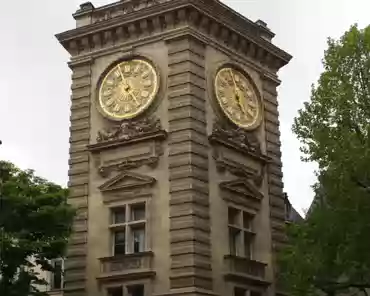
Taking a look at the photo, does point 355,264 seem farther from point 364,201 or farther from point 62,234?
point 62,234

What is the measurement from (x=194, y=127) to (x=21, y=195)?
24.8 feet

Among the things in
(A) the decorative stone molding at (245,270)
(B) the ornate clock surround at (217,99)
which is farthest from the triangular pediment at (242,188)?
(A) the decorative stone molding at (245,270)

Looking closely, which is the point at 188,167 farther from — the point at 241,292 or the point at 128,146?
the point at 241,292

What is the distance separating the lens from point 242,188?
3412cm

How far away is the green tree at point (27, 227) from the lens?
28859 millimetres

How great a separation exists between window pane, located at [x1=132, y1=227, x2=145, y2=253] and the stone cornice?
870 cm

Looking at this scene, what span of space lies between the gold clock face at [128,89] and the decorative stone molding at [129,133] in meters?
0.54

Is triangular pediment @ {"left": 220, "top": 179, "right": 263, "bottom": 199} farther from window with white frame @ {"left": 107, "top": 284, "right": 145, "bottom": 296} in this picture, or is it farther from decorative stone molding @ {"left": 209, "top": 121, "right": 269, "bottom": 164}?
window with white frame @ {"left": 107, "top": 284, "right": 145, "bottom": 296}

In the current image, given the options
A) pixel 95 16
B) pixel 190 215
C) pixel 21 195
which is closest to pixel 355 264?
pixel 190 215

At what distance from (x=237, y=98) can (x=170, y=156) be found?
17.6 ft

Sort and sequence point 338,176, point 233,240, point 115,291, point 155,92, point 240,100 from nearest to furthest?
point 338,176 < point 115,291 < point 155,92 < point 233,240 < point 240,100

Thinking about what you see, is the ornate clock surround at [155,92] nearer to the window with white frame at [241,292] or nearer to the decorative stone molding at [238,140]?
the decorative stone molding at [238,140]

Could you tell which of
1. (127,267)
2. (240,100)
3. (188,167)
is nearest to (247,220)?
(188,167)

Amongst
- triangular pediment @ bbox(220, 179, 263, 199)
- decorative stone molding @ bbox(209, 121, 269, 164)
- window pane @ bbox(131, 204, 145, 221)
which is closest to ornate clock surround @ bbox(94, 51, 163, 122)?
decorative stone molding @ bbox(209, 121, 269, 164)
